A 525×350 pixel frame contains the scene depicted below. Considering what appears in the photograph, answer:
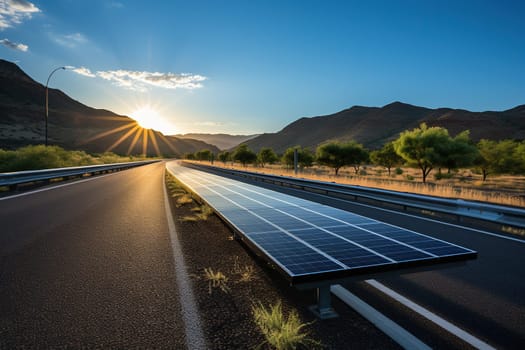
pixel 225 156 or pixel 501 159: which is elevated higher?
pixel 501 159

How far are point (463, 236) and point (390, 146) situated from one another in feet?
190

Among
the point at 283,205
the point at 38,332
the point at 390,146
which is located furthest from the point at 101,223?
the point at 390,146

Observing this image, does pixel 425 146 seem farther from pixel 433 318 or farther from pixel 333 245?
pixel 433 318

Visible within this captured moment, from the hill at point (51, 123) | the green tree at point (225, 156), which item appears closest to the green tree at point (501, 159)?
the green tree at point (225, 156)

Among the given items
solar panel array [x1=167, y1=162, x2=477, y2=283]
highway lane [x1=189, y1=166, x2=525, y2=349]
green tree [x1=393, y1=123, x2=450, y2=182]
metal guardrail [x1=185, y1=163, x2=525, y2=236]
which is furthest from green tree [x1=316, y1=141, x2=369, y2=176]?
solar panel array [x1=167, y1=162, x2=477, y2=283]

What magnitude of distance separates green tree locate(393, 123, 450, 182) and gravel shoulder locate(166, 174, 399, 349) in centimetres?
2793

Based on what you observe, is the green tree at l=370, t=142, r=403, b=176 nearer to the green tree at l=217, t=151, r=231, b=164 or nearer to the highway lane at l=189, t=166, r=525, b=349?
the highway lane at l=189, t=166, r=525, b=349

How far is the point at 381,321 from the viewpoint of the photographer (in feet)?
10.8

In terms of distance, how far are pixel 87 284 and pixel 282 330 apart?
3014 millimetres

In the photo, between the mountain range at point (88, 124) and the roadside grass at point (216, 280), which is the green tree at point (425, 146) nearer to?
the roadside grass at point (216, 280)

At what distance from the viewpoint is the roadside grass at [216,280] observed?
4.26 meters

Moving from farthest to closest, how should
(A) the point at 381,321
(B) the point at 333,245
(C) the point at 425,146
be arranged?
1. (C) the point at 425,146
2. (B) the point at 333,245
3. (A) the point at 381,321

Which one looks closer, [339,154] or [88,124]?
[339,154]

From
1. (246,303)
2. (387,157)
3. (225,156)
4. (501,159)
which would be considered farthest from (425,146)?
(225,156)
